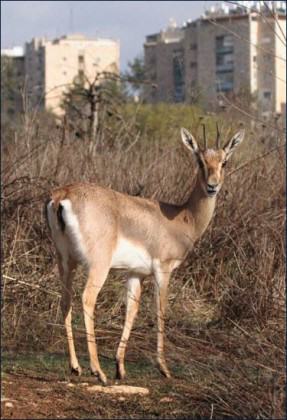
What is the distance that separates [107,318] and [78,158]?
3.32 m

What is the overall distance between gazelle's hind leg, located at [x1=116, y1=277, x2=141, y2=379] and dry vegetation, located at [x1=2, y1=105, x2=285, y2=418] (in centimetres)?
17

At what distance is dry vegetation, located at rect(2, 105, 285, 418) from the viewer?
8727 millimetres

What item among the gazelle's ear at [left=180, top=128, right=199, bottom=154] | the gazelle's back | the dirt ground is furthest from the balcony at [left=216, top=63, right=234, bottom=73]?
the dirt ground

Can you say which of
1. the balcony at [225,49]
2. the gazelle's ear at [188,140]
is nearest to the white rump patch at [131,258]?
the gazelle's ear at [188,140]

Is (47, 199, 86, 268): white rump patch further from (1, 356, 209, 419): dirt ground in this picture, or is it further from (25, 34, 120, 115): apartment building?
(25, 34, 120, 115): apartment building

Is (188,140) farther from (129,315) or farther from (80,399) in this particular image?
(80,399)

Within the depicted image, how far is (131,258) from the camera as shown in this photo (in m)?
8.54

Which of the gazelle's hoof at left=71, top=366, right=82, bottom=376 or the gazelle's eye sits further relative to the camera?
the gazelle's eye

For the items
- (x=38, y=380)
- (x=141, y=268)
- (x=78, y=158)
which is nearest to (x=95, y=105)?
(x=78, y=158)

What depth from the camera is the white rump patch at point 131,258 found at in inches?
332

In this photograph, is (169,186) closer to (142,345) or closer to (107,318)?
(107,318)

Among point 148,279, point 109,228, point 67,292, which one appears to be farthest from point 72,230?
point 148,279

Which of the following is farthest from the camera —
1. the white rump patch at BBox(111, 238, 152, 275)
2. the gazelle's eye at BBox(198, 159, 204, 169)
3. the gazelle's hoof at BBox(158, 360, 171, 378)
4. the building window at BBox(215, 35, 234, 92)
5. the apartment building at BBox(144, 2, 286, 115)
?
the building window at BBox(215, 35, 234, 92)

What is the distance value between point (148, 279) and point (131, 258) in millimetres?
2854
